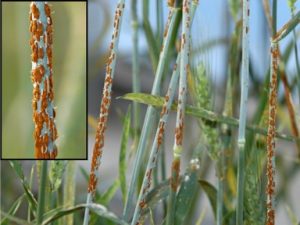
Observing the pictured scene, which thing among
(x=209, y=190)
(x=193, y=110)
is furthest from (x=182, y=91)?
(x=209, y=190)

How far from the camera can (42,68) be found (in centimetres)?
49

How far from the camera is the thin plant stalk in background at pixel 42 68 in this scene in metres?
0.48

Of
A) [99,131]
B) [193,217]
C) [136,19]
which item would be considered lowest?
[193,217]

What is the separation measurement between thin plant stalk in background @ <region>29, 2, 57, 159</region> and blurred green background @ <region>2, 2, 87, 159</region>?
0.24m

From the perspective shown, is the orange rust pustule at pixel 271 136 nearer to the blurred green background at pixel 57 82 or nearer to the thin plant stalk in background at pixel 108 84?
the thin plant stalk in background at pixel 108 84

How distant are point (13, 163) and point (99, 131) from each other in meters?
0.12

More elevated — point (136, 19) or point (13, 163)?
point (136, 19)

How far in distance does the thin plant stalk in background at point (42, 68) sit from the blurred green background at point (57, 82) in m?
0.24

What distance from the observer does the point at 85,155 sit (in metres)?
0.70

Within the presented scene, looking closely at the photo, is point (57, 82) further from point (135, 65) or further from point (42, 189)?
point (42, 189)

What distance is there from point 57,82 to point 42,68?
0.36 meters

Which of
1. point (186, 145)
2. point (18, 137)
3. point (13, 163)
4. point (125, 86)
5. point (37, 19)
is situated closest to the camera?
point (37, 19)

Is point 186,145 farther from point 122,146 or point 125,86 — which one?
point 125,86

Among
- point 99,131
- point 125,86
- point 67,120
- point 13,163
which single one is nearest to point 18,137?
point 67,120
